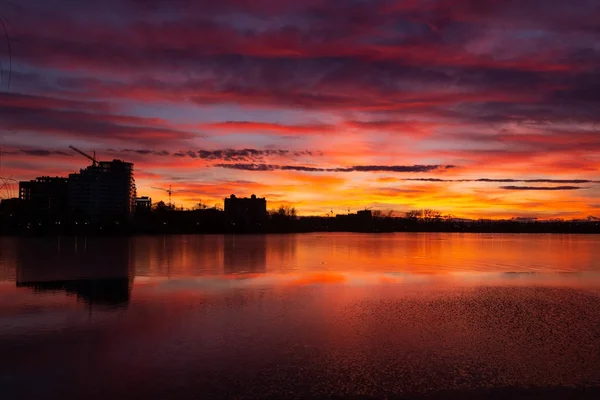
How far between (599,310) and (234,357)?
60.3 feet

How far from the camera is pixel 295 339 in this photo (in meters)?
18.9

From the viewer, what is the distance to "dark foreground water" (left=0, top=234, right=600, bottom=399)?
1388 cm

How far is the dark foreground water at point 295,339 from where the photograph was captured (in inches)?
546

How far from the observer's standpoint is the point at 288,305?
1017 inches

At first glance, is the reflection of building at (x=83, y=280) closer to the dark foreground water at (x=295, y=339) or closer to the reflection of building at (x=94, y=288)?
the reflection of building at (x=94, y=288)

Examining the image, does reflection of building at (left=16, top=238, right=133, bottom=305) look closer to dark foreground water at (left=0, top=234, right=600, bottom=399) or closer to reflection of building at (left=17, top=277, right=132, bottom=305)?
reflection of building at (left=17, top=277, right=132, bottom=305)

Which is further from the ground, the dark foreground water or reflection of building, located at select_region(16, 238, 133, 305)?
reflection of building, located at select_region(16, 238, 133, 305)

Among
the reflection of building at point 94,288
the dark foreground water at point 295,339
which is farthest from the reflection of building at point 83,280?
the dark foreground water at point 295,339

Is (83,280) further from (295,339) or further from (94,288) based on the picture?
(295,339)

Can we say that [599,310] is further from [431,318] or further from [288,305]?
[288,305]

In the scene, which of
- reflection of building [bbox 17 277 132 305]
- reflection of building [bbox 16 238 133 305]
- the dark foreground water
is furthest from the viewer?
reflection of building [bbox 16 238 133 305]

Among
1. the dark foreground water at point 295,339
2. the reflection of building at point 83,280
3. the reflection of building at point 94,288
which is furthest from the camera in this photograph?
the reflection of building at point 83,280

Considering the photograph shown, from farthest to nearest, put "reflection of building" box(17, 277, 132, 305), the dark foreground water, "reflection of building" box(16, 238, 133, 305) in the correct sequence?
"reflection of building" box(16, 238, 133, 305), "reflection of building" box(17, 277, 132, 305), the dark foreground water

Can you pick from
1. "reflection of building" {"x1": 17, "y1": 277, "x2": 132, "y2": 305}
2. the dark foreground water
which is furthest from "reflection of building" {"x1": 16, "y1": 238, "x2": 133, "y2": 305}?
the dark foreground water
